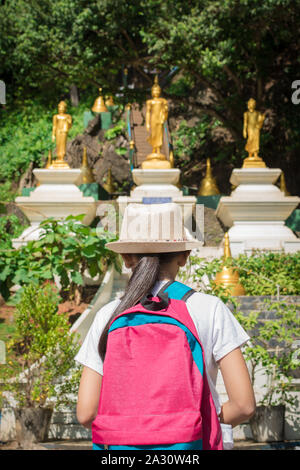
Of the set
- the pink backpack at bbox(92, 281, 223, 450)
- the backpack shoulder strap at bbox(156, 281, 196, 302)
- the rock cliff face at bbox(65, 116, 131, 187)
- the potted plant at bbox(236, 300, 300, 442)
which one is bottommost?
the potted plant at bbox(236, 300, 300, 442)

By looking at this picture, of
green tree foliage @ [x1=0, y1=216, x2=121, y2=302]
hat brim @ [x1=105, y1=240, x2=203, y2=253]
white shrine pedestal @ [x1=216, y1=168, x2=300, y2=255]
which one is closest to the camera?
hat brim @ [x1=105, y1=240, x2=203, y2=253]

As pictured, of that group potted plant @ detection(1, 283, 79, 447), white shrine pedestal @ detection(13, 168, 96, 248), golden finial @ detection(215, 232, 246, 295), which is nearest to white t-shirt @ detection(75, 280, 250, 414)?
potted plant @ detection(1, 283, 79, 447)

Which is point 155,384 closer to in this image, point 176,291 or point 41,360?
point 176,291

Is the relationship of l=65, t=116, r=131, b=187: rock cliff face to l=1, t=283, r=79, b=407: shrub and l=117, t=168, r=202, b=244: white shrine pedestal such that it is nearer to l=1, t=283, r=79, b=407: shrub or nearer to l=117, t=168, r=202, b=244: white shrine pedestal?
l=117, t=168, r=202, b=244: white shrine pedestal

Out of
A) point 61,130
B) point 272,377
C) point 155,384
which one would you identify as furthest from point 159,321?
point 61,130

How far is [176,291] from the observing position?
1.84m

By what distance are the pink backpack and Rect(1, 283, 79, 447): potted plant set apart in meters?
3.07

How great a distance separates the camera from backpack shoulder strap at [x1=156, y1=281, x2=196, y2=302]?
181 cm

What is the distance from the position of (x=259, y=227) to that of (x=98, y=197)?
15.9 ft

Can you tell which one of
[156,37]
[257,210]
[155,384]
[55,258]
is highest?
[156,37]

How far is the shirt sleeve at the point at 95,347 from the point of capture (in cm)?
184

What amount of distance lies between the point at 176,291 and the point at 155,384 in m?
0.36

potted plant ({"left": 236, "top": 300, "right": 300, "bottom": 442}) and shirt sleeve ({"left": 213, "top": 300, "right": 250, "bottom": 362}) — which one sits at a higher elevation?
shirt sleeve ({"left": 213, "top": 300, "right": 250, "bottom": 362})

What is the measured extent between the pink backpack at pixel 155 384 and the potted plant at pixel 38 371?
3072mm
